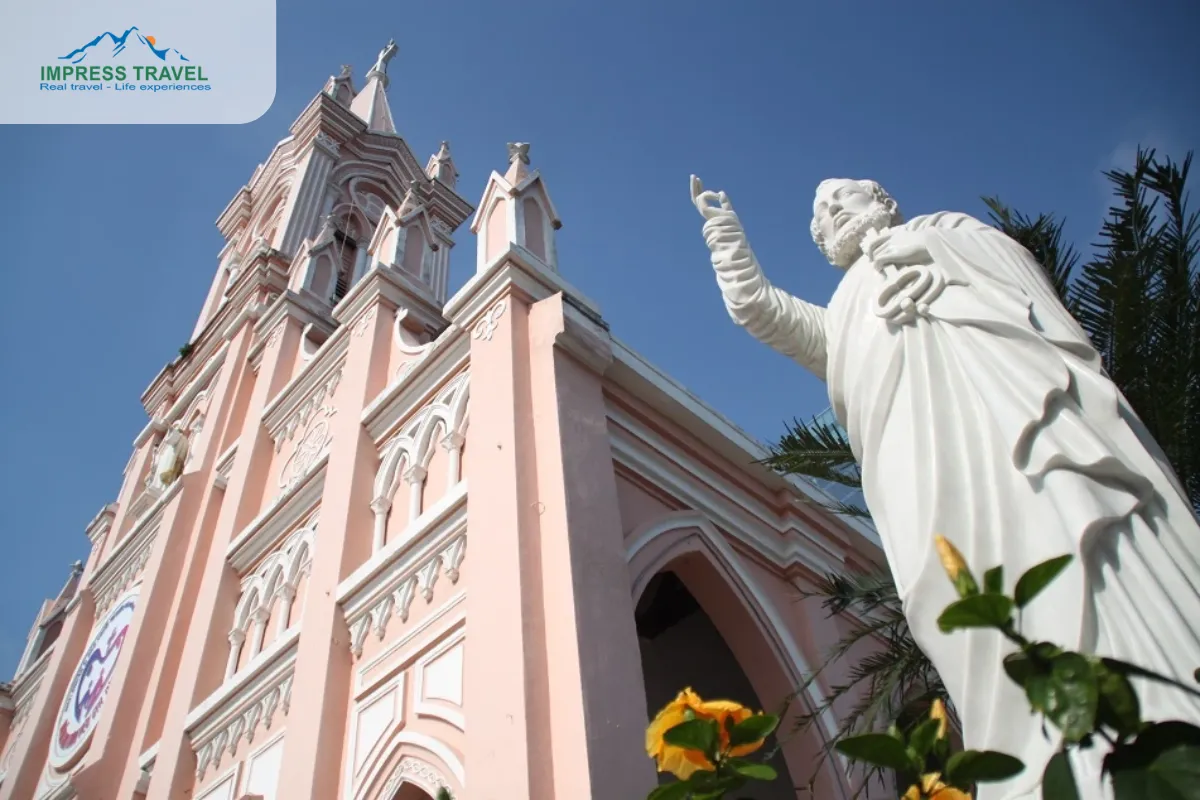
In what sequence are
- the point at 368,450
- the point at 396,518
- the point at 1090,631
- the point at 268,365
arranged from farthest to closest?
the point at 268,365 → the point at 368,450 → the point at 396,518 → the point at 1090,631

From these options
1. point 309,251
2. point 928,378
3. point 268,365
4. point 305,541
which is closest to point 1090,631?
point 928,378

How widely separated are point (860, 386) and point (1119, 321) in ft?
9.67

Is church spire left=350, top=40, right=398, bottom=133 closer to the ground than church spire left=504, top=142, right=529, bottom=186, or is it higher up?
higher up

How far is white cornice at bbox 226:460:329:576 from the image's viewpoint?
27.1 ft

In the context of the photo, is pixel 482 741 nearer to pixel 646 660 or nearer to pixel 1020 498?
pixel 1020 498

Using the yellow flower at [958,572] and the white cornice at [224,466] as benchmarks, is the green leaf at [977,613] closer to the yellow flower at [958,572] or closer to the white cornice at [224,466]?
→ the yellow flower at [958,572]

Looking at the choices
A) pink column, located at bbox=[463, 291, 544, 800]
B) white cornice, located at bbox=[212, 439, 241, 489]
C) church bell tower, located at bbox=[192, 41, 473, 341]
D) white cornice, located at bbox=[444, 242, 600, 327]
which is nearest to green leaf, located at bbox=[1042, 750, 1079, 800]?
pink column, located at bbox=[463, 291, 544, 800]

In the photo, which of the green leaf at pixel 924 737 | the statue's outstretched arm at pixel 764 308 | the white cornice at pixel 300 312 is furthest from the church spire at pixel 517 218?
the green leaf at pixel 924 737

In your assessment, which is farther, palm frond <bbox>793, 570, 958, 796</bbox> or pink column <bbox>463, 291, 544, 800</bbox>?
palm frond <bbox>793, 570, 958, 796</bbox>

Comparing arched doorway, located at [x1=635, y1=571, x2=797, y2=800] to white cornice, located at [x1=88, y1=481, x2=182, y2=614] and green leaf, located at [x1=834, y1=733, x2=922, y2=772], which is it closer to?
white cornice, located at [x1=88, y1=481, x2=182, y2=614]

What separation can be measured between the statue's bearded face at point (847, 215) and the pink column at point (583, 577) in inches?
95.0

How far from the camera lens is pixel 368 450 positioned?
7781 millimetres

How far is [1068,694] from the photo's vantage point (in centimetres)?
85

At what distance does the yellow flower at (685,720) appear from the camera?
3.74ft
